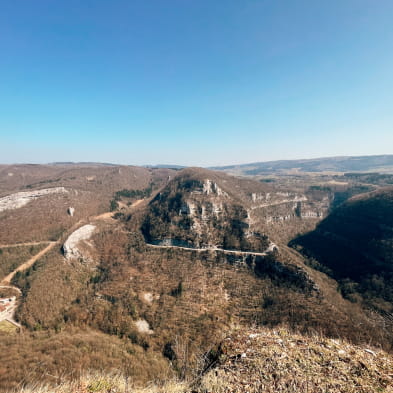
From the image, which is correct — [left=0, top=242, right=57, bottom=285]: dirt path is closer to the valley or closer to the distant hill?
the valley

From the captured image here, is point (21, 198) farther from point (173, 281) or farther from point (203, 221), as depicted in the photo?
point (173, 281)

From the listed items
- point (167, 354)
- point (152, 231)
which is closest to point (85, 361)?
point (167, 354)

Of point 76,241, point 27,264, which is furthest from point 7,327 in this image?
point 76,241

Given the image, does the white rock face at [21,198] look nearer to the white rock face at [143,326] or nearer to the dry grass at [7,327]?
the dry grass at [7,327]

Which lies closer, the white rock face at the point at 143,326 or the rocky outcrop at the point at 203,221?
the white rock face at the point at 143,326

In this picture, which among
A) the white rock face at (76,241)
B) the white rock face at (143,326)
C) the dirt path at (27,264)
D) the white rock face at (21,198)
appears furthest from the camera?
the white rock face at (21,198)

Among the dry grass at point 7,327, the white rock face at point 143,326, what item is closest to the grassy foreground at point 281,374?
the white rock face at point 143,326

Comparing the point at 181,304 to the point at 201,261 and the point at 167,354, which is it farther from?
the point at 201,261
